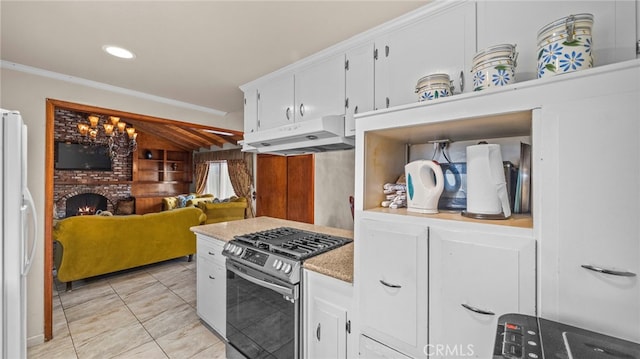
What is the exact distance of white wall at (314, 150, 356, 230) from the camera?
2752 mm

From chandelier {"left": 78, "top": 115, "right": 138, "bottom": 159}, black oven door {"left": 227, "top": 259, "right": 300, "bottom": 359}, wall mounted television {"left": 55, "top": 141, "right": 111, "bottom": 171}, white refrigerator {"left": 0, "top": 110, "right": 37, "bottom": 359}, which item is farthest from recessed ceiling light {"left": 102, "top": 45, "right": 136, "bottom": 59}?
wall mounted television {"left": 55, "top": 141, "right": 111, "bottom": 171}

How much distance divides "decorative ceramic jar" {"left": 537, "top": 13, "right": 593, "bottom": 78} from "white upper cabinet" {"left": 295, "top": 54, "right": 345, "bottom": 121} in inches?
40.7

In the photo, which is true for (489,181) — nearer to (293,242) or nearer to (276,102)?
(293,242)

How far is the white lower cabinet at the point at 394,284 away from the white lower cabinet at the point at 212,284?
135cm

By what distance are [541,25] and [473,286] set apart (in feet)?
3.51

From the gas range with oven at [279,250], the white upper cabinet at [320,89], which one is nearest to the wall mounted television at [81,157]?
the gas range with oven at [279,250]

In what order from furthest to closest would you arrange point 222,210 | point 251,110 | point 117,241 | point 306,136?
point 222,210 < point 117,241 < point 251,110 < point 306,136

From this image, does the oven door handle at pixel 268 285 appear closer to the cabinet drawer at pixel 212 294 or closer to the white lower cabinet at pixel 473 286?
the cabinet drawer at pixel 212 294

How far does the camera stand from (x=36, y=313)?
2119 millimetres

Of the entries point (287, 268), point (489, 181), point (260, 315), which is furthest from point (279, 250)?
point (489, 181)

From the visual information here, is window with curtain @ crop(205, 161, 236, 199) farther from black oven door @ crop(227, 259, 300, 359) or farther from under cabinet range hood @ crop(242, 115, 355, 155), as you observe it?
black oven door @ crop(227, 259, 300, 359)

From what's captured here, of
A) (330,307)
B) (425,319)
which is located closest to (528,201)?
(425,319)

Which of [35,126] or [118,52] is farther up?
[118,52]

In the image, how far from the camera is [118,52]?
1.80 metres
